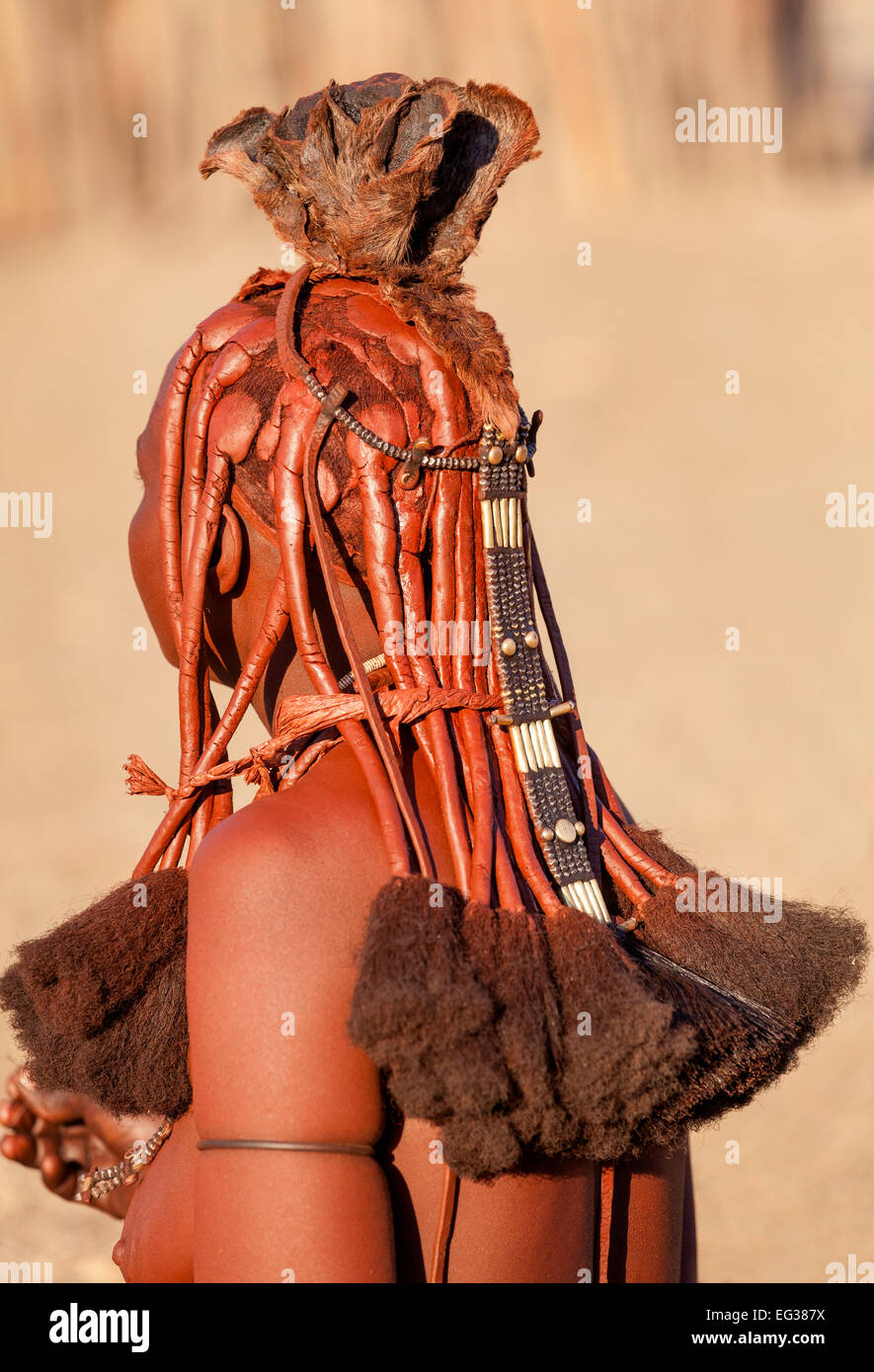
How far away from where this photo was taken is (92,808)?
8.67 metres

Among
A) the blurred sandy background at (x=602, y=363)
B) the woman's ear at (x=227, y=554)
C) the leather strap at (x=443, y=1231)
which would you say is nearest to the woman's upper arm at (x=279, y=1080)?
the leather strap at (x=443, y=1231)

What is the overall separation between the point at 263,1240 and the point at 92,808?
737cm

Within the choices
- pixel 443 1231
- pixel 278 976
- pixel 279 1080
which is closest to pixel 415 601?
pixel 278 976

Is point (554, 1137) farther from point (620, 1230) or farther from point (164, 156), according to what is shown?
point (164, 156)

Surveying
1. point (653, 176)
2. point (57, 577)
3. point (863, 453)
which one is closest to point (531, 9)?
point (653, 176)

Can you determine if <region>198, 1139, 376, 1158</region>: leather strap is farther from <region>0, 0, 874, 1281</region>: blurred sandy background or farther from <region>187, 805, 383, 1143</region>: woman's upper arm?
<region>0, 0, 874, 1281</region>: blurred sandy background

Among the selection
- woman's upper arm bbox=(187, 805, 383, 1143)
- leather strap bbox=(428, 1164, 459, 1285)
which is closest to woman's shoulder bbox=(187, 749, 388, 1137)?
woman's upper arm bbox=(187, 805, 383, 1143)

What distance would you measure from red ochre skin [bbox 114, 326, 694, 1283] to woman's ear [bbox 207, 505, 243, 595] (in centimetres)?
32

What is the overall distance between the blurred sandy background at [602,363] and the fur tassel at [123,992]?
537 centimetres

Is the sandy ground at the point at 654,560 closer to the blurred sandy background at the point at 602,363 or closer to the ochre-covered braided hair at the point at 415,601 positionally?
the blurred sandy background at the point at 602,363

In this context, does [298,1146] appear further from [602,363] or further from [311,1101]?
[602,363]

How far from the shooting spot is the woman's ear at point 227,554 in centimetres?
197

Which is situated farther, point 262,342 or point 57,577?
point 57,577

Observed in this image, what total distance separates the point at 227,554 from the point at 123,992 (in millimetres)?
644
